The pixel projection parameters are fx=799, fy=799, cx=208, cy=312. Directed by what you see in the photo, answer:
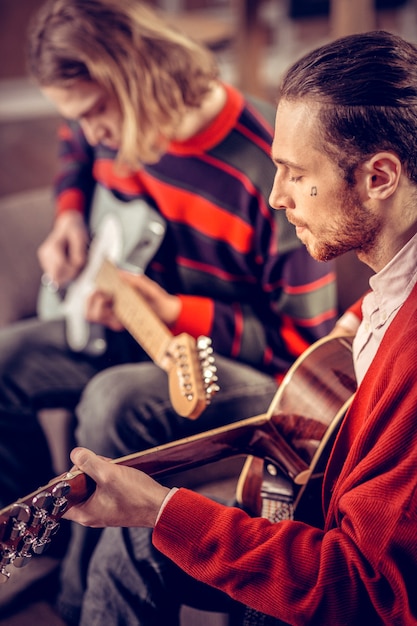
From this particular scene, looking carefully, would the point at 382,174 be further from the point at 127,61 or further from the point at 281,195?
the point at 127,61

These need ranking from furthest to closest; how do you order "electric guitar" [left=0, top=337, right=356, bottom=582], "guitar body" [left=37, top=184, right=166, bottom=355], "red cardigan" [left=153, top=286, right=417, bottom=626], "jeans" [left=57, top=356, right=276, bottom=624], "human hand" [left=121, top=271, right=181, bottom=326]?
"guitar body" [left=37, top=184, right=166, bottom=355]
"human hand" [left=121, top=271, right=181, bottom=326]
"jeans" [left=57, top=356, right=276, bottom=624]
"electric guitar" [left=0, top=337, right=356, bottom=582]
"red cardigan" [left=153, top=286, right=417, bottom=626]

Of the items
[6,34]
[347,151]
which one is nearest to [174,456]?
[347,151]

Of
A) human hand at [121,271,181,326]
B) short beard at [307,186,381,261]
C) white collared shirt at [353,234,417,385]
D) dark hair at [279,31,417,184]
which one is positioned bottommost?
human hand at [121,271,181,326]

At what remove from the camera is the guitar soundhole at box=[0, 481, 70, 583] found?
0.80m

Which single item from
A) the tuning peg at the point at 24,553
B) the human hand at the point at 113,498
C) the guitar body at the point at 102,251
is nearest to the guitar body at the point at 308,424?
the human hand at the point at 113,498

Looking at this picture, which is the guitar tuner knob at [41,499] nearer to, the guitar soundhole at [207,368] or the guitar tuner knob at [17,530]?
the guitar tuner knob at [17,530]

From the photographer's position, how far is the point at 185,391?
1102 mm

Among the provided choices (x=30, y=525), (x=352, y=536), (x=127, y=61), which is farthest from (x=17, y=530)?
(x=127, y=61)

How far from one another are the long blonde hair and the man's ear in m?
0.73

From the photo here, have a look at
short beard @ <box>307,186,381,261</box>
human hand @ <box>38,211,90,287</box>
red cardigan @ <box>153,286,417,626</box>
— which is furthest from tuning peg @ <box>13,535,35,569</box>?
human hand @ <box>38,211,90,287</box>

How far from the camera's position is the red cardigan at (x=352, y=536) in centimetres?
74

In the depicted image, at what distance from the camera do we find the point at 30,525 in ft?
2.66

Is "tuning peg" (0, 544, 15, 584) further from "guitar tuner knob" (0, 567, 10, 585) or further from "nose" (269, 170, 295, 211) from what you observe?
"nose" (269, 170, 295, 211)

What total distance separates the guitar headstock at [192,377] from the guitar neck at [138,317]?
0.40 feet
